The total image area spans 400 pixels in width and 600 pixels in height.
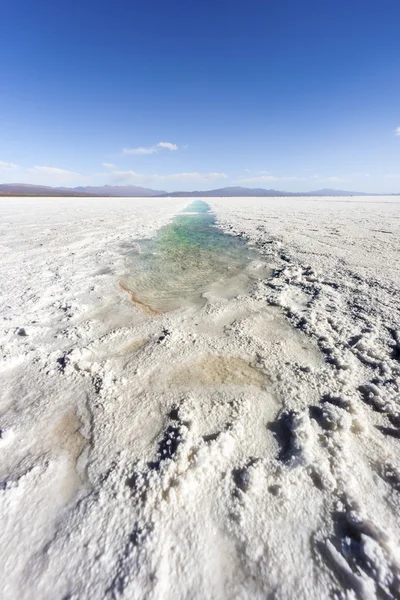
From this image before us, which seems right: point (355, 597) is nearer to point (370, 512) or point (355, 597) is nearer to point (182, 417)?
A: point (370, 512)

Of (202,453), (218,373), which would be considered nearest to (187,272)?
(218,373)

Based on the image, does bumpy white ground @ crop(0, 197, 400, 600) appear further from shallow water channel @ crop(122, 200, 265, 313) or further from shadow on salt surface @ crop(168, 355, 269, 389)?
shallow water channel @ crop(122, 200, 265, 313)

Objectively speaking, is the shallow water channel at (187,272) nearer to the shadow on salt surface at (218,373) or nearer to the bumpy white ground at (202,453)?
the bumpy white ground at (202,453)

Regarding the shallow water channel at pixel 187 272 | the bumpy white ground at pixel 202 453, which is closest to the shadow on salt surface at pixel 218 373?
the bumpy white ground at pixel 202 453

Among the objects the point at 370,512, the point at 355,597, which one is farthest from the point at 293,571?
the point at 370,512

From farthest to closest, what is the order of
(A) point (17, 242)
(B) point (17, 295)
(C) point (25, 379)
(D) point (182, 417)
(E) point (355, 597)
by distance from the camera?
(A) point (17, 242) < (B) point (17, 295) < (C) point (25, 379) < (D) point (182, 417) < (E) point (355, 597)

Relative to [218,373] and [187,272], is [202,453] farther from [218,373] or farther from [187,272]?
[187,272]
